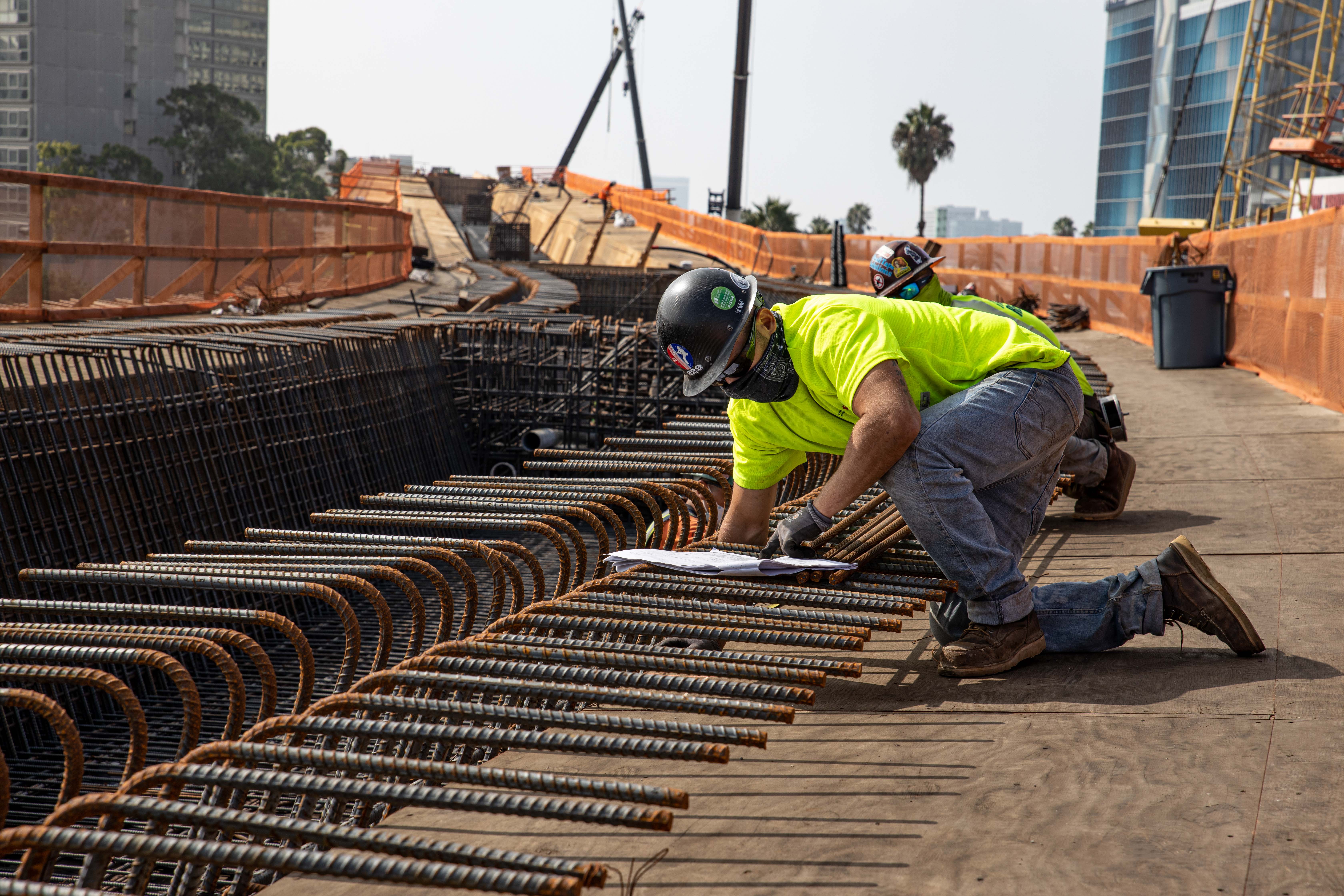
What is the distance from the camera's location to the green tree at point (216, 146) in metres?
104

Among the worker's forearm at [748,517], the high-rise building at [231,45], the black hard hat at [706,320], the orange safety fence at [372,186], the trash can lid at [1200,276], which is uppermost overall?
the high-rise building at [231,45]

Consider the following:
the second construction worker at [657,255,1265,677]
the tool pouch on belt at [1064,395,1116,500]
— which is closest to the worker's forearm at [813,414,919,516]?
the second construction worker at [657,255,1265,677]

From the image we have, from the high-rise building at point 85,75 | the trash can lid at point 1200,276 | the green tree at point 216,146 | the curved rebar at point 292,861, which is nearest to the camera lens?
the curved rebar at point 292,861

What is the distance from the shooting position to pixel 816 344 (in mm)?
4062

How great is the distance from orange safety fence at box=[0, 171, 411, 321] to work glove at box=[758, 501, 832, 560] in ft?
33.0

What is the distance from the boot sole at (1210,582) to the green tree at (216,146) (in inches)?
4211

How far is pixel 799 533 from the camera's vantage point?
4473mm

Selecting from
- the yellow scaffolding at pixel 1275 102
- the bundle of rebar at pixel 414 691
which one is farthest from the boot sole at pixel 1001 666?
the yellow scaffolding at pixel 1275 102

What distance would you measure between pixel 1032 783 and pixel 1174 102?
10649 centimetres

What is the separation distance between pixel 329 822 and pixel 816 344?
7.01 ft

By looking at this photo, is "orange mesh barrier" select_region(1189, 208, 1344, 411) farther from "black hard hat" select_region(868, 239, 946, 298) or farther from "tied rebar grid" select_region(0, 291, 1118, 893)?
"tied rebar grid" select_region(0, 291, 1118, 893)

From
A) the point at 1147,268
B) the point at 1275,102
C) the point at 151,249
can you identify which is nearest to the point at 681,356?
the point at 151,249

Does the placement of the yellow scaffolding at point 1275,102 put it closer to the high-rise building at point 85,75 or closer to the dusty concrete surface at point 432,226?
the dusty concrete surface at point 432,226

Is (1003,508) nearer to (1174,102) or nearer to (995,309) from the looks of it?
(995,309)
